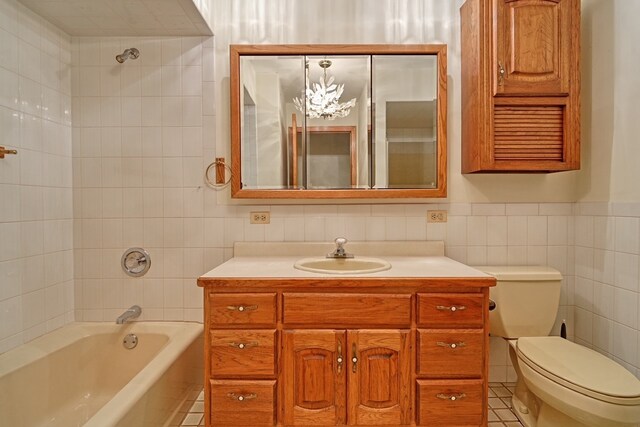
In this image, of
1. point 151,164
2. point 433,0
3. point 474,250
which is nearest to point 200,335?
point 151,164

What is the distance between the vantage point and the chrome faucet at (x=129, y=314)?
197 centimetres

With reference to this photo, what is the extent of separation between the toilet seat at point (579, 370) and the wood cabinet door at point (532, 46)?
1212mm

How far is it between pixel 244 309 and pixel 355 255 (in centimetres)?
77

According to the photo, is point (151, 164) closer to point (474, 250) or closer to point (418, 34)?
point (418, 34)

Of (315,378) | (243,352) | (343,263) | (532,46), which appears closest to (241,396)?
(243,352)

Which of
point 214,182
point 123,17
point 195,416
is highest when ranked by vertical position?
point 123,17

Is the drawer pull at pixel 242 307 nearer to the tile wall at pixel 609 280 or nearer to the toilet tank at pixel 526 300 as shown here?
the toilet tank at pixel 526 300

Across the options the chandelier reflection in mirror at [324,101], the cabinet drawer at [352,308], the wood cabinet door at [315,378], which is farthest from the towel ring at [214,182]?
the wood cabinet door at [315,378]

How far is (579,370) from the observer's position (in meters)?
1.41

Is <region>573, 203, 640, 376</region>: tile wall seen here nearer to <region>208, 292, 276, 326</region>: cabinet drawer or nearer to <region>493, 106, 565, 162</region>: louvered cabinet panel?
<region>493, 106, 565, 162</region>: louvered cabinet panel

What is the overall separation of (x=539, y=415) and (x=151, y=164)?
2.33 m

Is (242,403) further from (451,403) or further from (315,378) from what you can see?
(451,403)

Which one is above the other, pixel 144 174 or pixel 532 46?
pixel 532 46

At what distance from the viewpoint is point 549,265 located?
207 centimetres
